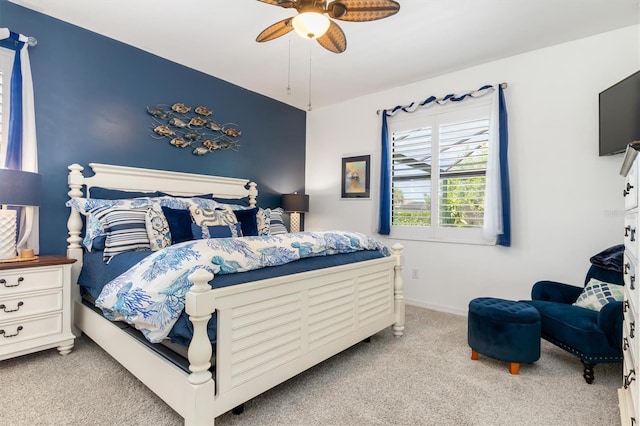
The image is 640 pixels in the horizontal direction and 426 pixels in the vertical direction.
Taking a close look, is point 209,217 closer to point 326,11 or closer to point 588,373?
point 326,11

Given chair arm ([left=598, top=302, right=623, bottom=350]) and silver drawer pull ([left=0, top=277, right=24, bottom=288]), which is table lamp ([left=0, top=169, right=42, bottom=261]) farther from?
chair arm ([left=598, top=302, right=623, bottom=350])

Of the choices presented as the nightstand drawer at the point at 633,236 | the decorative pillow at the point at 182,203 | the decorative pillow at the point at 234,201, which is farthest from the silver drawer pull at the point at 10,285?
the nightstand drawer at the point at 633,236

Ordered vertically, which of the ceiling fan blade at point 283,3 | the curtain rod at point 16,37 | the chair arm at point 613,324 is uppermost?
the curtain rod at point 16,37

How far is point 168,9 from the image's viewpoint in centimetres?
256

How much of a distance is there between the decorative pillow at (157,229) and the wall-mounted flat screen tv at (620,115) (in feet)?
11.4

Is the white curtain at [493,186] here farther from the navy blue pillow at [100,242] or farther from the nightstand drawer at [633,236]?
the navy blue pillow at [100,242]

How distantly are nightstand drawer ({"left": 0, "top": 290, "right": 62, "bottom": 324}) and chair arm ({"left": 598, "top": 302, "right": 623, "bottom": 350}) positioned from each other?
3.60 meters

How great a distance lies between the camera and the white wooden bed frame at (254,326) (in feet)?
4.68

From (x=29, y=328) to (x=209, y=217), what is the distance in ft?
4.57

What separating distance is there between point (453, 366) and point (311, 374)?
0.98 metres

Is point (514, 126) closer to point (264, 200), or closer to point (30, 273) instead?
point (264, 200)

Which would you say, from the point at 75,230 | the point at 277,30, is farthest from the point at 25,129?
the point at 277,30

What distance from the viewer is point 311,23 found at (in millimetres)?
1910

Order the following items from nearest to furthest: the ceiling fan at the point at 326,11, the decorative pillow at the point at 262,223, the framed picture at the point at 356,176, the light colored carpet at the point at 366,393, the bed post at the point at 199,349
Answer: the bed post at the point at 199,349 < the light colored carpet at the point at 366,393 < the ceiling fan at the point at 326,11 < the decorative pillow at the point at 262,223 < the framed picture at the point at 356,176
